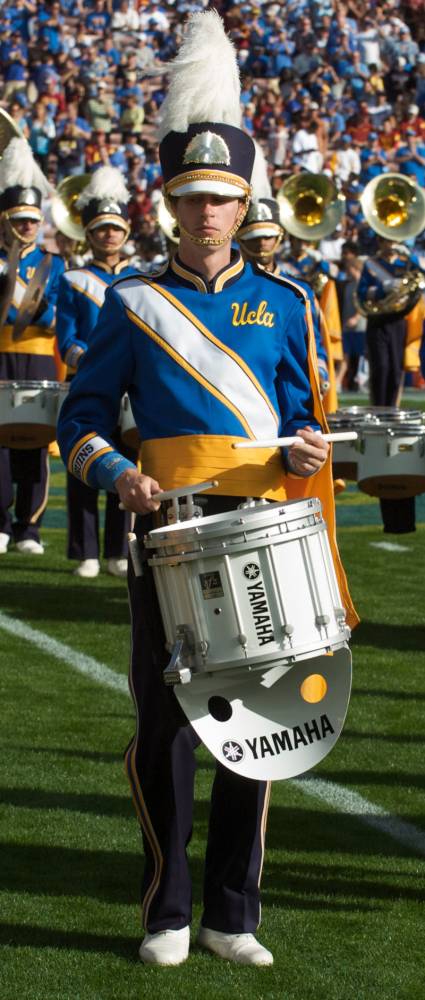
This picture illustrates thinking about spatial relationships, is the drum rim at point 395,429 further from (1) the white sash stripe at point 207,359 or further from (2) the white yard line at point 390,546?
(1) the white sash stripe at point 207,359

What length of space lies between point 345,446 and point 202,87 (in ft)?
12.1

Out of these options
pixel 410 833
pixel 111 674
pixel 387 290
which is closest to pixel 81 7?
pixel 387 290

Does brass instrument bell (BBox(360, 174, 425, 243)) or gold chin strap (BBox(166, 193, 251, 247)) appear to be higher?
gold chin strap (BBox(166, 193, 251, 247))

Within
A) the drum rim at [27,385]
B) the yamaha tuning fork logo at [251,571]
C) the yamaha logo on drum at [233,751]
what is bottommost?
the drum rim at [27,385]

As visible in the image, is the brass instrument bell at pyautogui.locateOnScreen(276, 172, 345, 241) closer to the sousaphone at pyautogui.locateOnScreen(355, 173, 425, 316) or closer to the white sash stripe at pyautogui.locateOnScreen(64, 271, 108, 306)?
the sousaphone at pyautogui.locateOnScreen(355, 173, 425, 316)

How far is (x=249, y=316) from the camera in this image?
141 inches

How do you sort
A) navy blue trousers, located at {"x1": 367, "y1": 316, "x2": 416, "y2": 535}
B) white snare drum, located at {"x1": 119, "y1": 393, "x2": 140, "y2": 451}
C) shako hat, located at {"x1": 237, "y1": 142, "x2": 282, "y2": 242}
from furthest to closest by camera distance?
navy blue trousers, located at {"x1": 367, "y1": 316, "x2": 416, "y2": 535} → shako hat, located at {"x1": 237, "y1": 142, "x2": 282, "y2": 242} → white snare drum, located at {"x1": 119, "y1": 393, "x2": 140, "y2": 451}

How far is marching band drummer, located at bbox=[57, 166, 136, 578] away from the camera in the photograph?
8.78m

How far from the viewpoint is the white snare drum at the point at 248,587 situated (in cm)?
322

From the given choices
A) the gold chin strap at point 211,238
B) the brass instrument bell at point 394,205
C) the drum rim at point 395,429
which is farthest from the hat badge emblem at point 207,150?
the brass instrument bell at point 394,205

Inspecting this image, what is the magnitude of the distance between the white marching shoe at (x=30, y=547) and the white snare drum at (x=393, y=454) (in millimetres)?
2940

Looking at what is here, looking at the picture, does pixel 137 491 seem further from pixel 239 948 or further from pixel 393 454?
pixel 393 454

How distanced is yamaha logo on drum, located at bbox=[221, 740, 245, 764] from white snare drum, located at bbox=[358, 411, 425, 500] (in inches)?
150

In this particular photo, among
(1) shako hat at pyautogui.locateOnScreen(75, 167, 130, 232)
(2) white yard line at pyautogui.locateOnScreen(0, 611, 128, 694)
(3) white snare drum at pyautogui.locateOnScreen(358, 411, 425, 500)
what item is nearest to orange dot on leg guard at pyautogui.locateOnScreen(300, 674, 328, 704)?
(2) white yard line at pyautogui.locateOnScreen(0, 611, 128, 694)
